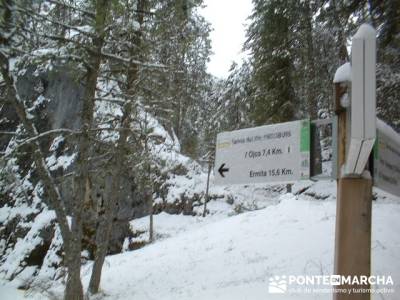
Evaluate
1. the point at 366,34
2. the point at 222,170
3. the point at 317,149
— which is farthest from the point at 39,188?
the point at 366,34

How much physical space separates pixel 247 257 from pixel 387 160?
579 centimetres

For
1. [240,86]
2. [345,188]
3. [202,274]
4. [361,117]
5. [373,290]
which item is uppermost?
[240,86]

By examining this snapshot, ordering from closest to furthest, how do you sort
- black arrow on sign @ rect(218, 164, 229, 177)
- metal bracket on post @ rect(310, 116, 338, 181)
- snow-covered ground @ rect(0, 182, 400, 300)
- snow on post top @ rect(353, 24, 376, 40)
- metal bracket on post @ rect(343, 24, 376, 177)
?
metal bracket on post @ rect(343, 24, 376, 177), snow on post top @ rect(353, 24, 376, 40), metal bracket on post @ rect(310, 116, 338, 181), black arrow on sign @ rect(218, 164, 229, 177), snow-covered ground @ rect(0, 182, 400, 300)

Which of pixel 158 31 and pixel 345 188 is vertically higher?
pixel 158 31

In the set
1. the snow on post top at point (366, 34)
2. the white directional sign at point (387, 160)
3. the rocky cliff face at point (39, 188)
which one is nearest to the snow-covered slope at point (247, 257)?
the white directional sign at point (387, 160)

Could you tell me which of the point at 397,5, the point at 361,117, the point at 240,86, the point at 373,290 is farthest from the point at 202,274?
the point at 240,86

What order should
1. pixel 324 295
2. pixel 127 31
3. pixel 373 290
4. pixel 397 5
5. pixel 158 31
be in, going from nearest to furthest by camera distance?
1. pixel 373 290
2. pixel 324 295
3. pixel 397 5
4. pixel 127 31
5. pixel 158 31

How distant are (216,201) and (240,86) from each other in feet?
19.5

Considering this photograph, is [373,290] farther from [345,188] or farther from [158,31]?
[158,31]

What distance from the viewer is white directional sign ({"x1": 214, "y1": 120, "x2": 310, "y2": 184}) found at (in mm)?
2734

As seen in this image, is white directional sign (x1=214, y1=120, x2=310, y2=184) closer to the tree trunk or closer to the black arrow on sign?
the black arrow on sign

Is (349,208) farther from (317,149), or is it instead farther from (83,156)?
(83,156)

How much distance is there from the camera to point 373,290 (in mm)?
4570

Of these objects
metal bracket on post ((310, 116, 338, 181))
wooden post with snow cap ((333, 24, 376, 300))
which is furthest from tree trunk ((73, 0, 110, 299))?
wooden post with snow cap ((333, 24, 376, 300))
